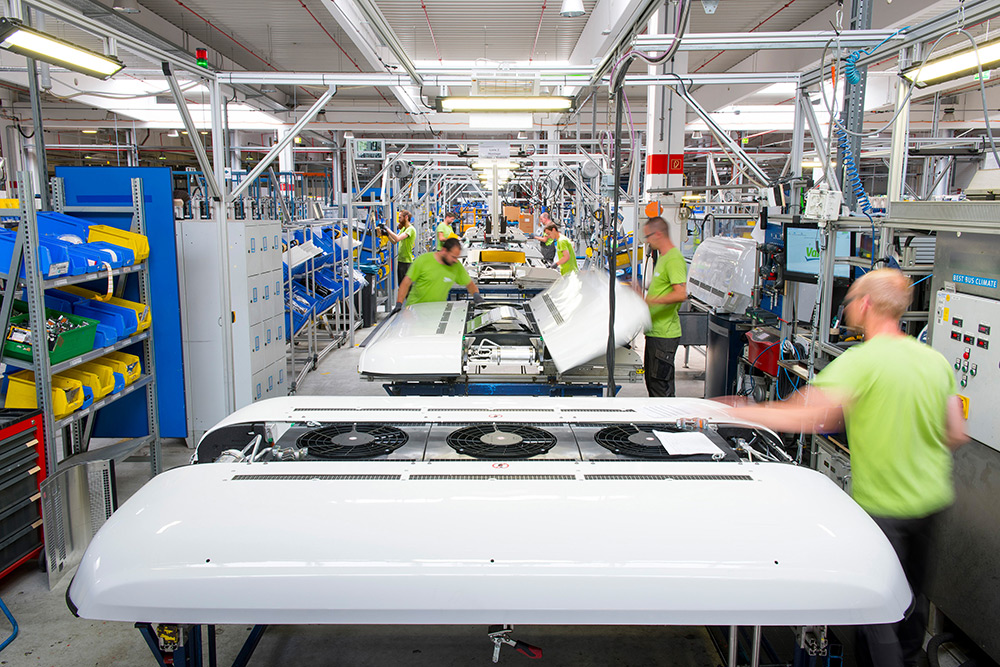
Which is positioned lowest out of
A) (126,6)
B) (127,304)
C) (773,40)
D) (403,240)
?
(127,304)

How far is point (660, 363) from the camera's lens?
5383 mm

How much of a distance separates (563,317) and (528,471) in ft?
9.10

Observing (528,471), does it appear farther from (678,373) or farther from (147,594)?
(678,373)

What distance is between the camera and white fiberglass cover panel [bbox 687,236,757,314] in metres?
6.96

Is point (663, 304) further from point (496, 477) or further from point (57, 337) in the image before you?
point (57, 337)

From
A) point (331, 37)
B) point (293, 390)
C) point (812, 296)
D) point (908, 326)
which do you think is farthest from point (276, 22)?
point (908, 326)

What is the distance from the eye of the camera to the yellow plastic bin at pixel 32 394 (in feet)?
12.5

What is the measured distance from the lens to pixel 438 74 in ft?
18.0

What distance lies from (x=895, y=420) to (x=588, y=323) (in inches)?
91.1

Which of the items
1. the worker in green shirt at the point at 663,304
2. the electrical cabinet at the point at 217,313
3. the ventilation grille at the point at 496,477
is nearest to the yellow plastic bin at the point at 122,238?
the electrical cabinet at the point at 217,313

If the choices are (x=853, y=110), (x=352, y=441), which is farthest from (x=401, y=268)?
(x=352, y=441)

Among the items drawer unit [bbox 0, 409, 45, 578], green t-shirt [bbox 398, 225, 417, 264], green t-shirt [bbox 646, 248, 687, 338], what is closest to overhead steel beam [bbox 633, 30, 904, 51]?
green t-shirt [bbox 646, 248, 687, 338]

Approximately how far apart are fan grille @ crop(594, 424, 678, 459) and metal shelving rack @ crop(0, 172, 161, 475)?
299 cm

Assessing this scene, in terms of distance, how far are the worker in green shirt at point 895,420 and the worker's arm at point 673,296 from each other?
8.76 ft
